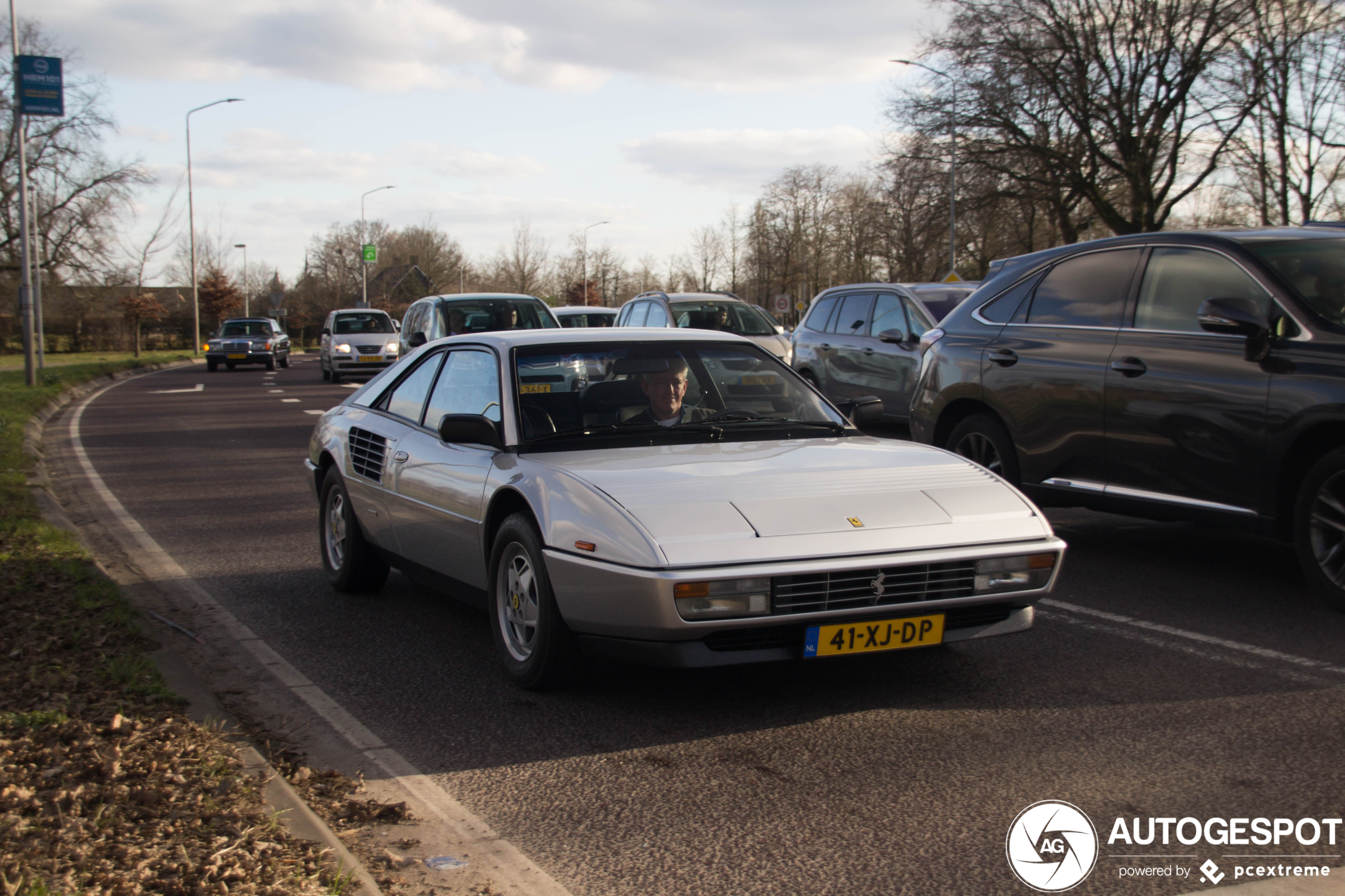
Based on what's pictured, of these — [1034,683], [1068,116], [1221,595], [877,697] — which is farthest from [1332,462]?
[1068,116]

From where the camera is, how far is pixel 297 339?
85.1 m

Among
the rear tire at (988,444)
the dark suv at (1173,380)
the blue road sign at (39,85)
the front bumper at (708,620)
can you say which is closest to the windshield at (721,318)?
the rear tire at (988,444)

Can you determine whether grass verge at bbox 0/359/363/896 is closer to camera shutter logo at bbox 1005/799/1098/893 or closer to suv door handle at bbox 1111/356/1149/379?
camera shutter logo at bbox 1005/799/1098/893

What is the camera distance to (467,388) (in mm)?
5715

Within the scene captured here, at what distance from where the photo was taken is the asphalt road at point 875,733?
3311 millimetres

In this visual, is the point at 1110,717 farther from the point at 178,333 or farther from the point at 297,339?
the point at 297,339

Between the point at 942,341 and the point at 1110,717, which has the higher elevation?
the point at 942,341

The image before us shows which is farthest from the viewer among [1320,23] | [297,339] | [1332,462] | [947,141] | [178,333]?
[297,339]

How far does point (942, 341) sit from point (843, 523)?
4.26m

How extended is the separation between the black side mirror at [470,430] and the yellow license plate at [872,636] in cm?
164

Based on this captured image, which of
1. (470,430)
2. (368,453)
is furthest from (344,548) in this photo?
(470,430)

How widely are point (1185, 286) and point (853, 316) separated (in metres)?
8.23

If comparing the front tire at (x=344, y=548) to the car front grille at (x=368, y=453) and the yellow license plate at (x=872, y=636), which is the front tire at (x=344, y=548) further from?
the yellow license plate at (x=872, y=636)

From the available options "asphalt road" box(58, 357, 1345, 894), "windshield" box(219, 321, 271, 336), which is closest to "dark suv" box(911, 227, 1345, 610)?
"asphalt road" box(58, 357, 1345, 894)
